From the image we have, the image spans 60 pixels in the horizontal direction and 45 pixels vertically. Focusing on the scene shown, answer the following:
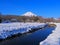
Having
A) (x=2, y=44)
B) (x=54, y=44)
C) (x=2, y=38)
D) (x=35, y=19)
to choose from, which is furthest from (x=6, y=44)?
(x=35, y=19)

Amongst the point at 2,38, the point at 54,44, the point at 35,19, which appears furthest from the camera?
the point at 35,19

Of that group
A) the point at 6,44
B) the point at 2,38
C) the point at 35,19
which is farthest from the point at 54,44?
the point at 35,19

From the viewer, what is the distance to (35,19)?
4970 inches

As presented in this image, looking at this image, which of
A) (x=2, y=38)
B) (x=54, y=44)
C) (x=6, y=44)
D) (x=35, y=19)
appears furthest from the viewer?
(x=35, y=19)

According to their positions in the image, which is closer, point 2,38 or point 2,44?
point 2,44

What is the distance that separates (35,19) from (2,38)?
111 m

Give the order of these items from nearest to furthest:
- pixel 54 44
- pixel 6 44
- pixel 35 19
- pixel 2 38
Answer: pixel 54 44, pixel 6 44, pixel 2 38, pixel 35 19

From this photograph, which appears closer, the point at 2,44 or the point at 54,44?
the point at 54,44

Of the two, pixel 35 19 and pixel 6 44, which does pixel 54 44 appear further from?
pixel 35 19

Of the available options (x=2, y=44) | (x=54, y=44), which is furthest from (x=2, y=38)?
(x=54, y=44)

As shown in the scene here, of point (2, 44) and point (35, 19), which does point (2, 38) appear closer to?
point (2, 44)

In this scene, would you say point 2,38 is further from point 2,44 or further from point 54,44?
point 54,44

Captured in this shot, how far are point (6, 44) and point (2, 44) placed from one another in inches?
13.3

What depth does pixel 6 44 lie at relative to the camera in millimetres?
12977
